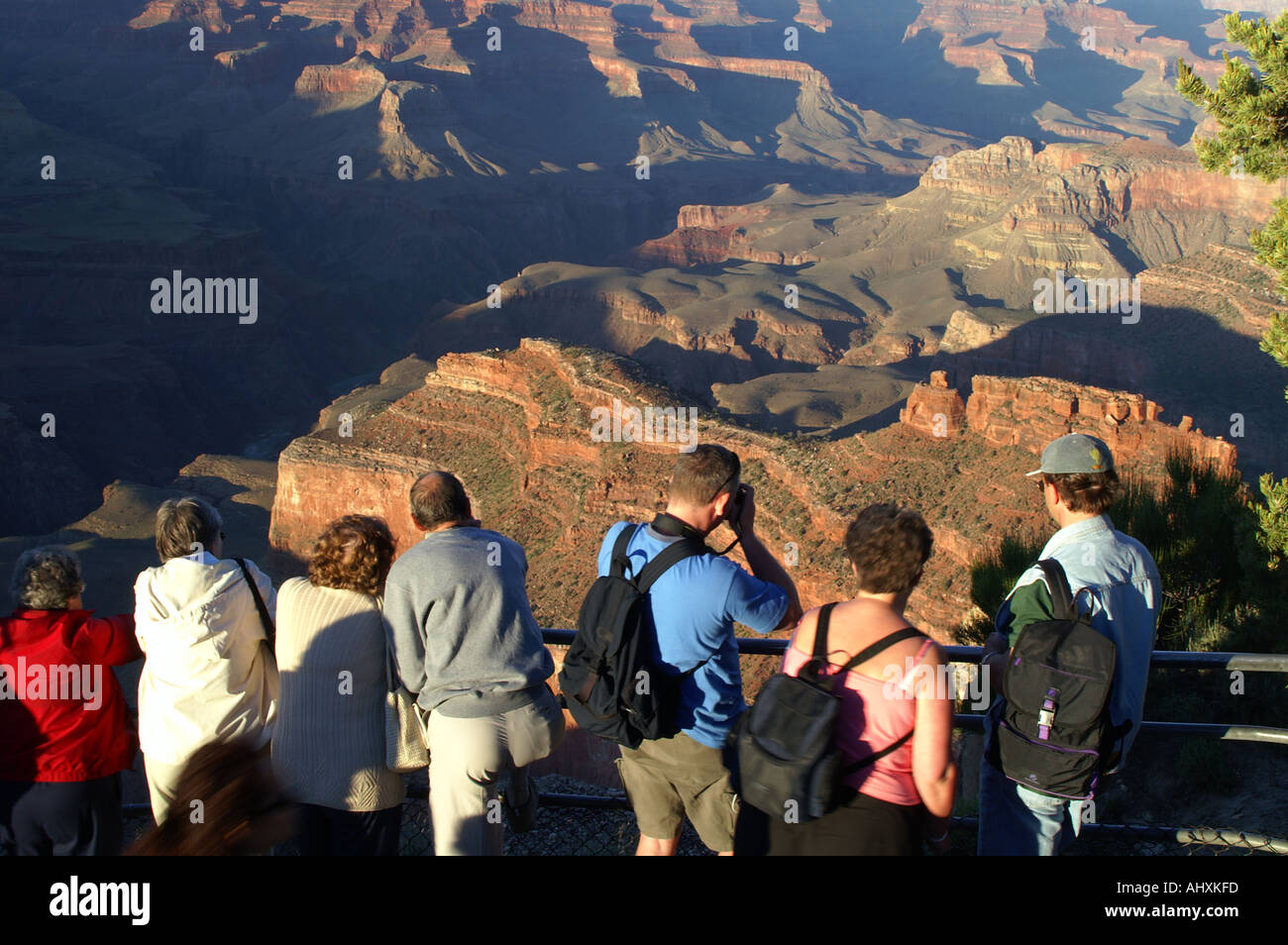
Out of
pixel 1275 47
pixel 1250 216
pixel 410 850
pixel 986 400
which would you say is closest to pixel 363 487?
pixel 986 400

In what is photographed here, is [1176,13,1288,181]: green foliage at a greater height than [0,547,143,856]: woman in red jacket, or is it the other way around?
[1176,13,1288,181]: green foliage

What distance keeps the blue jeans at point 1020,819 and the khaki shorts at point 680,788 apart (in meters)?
1.60

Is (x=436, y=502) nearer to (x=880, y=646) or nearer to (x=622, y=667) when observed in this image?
(x=622, y=667)

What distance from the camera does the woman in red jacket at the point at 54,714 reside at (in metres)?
6.90

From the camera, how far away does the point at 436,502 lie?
7156 mm

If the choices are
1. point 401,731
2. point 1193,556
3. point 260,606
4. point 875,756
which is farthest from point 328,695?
point 1193,556

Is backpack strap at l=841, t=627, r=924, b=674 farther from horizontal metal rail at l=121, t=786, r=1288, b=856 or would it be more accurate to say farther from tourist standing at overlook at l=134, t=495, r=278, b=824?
tourist standing at overlook at l=134, t=495, r=278, b=824

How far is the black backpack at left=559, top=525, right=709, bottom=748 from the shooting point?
639 centimetres

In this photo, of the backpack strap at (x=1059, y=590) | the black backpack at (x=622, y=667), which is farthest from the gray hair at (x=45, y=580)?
the backpack strap at (x=1059, y=590)

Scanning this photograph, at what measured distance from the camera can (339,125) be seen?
168 m

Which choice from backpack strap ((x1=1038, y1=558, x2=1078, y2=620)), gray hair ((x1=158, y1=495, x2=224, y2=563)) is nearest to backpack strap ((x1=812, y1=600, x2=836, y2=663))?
backpack strap ((x1=1038, y1=558, x2=1078, y2=620))

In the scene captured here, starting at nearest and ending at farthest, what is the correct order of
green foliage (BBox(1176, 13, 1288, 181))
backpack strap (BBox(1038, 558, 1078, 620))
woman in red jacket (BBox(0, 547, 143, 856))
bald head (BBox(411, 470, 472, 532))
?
backpack strap (BBox(1038, 558, 1078, 620)), woman in red jacket (BBox(0, 547, 143, 856)), bald head (BBox(411, 470, 472, 532)), green foliage (BBox(1176, 13, 1288, 181))

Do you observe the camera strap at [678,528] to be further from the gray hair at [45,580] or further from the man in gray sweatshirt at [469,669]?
the gray hair at [45,580]

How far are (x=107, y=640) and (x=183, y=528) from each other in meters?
0.92
